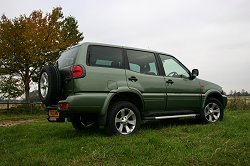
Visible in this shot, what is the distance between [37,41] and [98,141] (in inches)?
685

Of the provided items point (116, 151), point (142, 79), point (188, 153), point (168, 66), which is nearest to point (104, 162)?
point (116, 151)

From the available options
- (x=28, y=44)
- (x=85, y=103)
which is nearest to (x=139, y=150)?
(x=85, y=103)

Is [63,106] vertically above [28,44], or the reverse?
[28,44]

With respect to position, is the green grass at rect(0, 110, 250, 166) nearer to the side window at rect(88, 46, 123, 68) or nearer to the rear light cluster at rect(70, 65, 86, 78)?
the rear light cluster at rect(70, 65, 86, 78)

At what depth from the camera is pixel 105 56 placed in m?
6.68

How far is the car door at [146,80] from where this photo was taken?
692 centimetres

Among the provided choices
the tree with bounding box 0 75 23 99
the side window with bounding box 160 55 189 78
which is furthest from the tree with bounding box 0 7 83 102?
the side window with bounding box 160 55 189 78

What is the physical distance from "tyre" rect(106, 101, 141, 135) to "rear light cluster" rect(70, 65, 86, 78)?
0.92 metres

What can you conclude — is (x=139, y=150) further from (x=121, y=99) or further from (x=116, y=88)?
(x=121, y=99)

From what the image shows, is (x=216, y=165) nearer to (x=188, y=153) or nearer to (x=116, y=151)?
(x=188, y=153)

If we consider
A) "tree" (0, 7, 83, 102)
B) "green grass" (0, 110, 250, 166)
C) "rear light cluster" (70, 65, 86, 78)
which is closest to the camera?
"green grass" (0, 110, 250, 166)

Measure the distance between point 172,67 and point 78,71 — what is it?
2731mm

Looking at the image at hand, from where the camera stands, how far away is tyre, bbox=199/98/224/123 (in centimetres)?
830

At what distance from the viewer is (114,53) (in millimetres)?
6871
